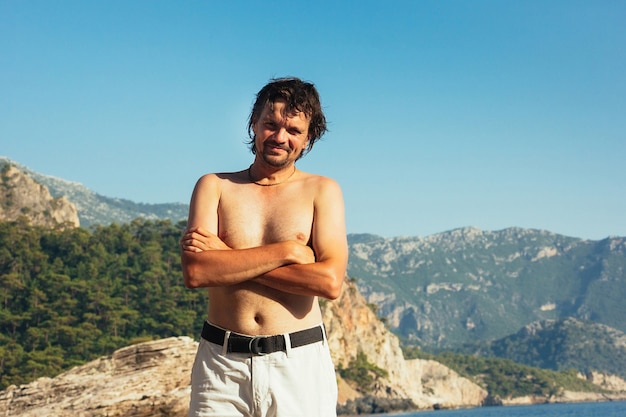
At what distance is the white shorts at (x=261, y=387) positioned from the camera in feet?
11.3

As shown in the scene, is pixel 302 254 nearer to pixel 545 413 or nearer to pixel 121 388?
pixel 121 388

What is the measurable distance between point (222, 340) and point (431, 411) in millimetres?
123082

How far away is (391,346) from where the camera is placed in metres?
107

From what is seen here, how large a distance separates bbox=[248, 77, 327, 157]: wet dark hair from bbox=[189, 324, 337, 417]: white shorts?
111 centimetres

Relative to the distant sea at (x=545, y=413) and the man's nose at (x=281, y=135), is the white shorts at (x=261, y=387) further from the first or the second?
the distant sea at (x=545, y=413)

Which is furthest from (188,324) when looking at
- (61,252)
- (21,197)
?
(21,197)

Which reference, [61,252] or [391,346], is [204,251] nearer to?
[61,252]

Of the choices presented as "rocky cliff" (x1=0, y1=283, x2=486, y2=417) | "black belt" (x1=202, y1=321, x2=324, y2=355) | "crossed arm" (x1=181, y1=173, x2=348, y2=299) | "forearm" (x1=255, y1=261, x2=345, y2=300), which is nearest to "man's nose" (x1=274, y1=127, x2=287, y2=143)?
"crossed arm" (x1=181, y1=173, x2=348, y2=299)

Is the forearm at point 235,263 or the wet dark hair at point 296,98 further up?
the wet dark hair at point 296,98

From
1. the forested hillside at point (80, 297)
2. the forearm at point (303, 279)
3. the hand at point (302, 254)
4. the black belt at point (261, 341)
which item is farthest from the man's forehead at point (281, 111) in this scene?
the forested hillside at point (80, 297)

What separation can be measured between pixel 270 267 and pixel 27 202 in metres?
103

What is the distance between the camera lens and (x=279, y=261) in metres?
3.53

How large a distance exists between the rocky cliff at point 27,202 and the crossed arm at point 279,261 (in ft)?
316

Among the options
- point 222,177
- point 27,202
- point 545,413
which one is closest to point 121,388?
point 222,177
